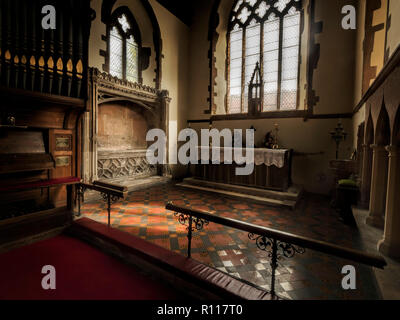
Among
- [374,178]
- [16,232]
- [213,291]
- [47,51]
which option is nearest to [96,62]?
[47,51]

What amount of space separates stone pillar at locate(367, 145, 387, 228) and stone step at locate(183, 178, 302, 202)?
1.90m

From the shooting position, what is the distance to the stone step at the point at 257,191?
17.0ft

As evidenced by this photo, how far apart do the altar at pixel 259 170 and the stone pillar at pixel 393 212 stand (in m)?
2.94

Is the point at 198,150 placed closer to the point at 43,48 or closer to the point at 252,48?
the point at 252,48

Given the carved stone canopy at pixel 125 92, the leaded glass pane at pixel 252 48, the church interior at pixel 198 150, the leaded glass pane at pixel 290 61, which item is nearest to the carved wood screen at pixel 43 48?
the church interior at pixel 198 150

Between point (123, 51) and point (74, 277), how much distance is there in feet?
20.7

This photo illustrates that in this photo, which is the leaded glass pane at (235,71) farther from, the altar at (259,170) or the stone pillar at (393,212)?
the stone pillar at (393,212)

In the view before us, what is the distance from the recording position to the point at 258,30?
292 inches

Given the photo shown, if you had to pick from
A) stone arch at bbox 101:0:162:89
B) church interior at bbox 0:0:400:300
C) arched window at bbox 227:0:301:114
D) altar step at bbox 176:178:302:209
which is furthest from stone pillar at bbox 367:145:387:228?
stone arch at bbox 101:0:162:89

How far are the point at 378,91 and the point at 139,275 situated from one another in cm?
380

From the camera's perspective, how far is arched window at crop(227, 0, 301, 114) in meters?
6.81
